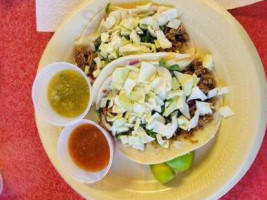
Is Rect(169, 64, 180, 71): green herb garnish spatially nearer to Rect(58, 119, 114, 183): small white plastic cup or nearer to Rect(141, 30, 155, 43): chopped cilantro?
Rect(141, 30, 155, 43): chopped cilantro

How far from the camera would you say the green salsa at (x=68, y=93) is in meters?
1.12

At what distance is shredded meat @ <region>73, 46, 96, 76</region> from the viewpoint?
1141mm

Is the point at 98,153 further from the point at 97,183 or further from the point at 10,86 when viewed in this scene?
the point at 10,86

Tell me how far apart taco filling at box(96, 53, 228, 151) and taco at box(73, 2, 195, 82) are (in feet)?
0.13

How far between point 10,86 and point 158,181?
482 mm

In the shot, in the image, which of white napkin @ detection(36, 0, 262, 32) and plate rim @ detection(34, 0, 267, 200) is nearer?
plate rim @ detection(34, 0, 267, 200)

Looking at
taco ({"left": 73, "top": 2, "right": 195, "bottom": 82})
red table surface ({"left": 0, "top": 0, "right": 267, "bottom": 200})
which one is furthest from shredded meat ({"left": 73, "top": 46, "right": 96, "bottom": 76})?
red table surface ({"left": 0, "top": 0, "right": 267, "bottom": 200})

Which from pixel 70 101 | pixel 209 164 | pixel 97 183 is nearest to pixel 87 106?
pixel 70 101

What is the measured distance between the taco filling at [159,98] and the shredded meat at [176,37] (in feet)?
0.14

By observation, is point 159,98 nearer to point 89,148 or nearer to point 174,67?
point 174,67

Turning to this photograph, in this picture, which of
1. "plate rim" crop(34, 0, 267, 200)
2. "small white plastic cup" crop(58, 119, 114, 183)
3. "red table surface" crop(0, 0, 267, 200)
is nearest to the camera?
"plate rim" crop(34, 0, 267, 200)

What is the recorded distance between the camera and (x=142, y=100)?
1067 millimetres

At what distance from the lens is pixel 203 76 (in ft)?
3.55

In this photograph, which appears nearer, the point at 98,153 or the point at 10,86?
the point at 98,153
